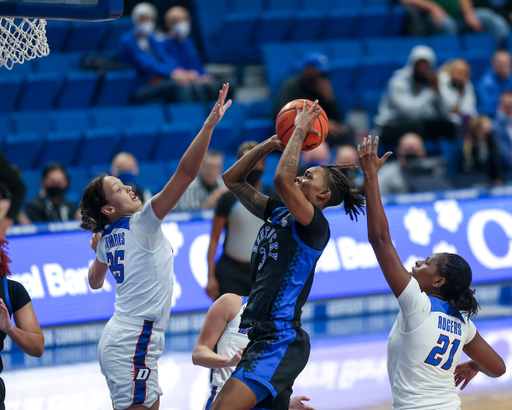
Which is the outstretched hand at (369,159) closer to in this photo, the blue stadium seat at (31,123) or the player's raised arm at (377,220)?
the player's raised arm at (377,220)

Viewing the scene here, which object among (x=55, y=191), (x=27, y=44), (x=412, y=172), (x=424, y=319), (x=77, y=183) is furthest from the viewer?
(x=412, y=172)

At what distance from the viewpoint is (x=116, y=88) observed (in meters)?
10.7

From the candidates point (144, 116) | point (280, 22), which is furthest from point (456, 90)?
point (144, 116)

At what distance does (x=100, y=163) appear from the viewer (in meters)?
9.75

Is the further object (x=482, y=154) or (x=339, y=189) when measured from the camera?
(x=482, y=154)

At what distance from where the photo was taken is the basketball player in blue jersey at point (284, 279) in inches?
132

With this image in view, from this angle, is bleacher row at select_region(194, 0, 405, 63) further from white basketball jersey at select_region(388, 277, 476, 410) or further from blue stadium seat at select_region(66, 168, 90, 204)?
white basketball jersey at select_region(388, 277, 476, 410)

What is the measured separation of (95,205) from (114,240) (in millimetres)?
219

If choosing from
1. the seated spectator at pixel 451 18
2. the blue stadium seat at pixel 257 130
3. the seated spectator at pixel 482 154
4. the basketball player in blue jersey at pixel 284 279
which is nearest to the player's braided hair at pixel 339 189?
the basketball player in blue jersey at pixel 284 279

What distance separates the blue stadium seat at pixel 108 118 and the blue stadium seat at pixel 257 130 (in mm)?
1652

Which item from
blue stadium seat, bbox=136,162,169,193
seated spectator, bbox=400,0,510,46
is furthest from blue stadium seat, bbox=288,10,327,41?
blue stadium seat, bbox=136,162,169,193

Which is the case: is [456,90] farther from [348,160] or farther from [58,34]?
[58,34]

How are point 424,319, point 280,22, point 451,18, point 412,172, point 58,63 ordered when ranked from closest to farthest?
point 424,319, point 412,172, point 58,63, point 280,22, point 451,18

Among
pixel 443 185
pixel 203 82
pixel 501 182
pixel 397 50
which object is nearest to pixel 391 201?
pixel 443 185
